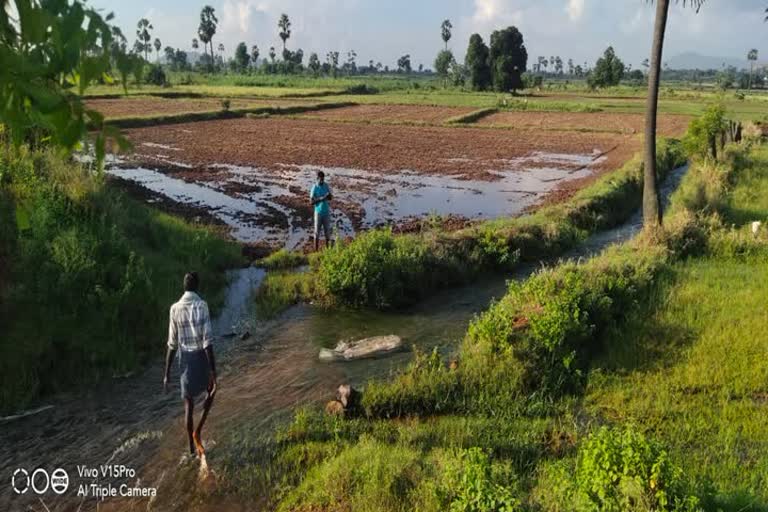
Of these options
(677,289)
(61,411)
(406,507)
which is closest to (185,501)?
(406,507)

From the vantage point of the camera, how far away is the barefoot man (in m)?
5.71

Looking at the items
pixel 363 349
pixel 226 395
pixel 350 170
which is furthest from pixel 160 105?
pixel 226 395

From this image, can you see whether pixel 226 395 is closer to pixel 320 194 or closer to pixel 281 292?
pixel 281 292

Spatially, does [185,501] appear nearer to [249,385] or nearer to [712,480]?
[249,385]

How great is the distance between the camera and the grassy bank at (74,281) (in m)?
7.73


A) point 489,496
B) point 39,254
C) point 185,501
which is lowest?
point 185,501

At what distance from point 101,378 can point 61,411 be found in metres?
0.82

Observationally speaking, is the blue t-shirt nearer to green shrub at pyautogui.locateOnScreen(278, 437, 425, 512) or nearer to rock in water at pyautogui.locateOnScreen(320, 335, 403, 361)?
rock in water at pyautogui.locateOnScreen(320, 335, 403, 361)

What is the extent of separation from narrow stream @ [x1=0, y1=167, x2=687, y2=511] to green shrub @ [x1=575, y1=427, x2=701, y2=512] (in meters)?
3.55

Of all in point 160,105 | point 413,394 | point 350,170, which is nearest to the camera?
point 413,394

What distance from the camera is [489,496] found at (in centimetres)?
425

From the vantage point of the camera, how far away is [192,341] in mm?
5742

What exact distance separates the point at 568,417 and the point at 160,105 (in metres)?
46.5

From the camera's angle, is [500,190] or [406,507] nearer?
[406,507]
